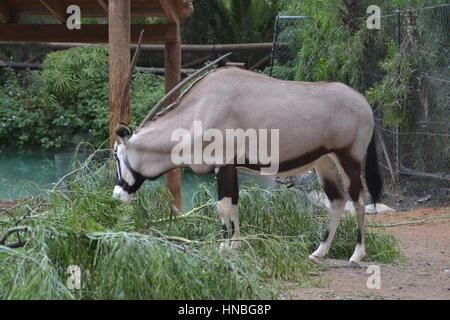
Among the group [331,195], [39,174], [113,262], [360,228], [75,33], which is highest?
[75,33]

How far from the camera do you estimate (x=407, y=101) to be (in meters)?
9.50

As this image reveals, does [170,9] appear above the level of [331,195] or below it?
above

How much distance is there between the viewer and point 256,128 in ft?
18.0

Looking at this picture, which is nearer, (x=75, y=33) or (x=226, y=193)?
(x=226, y=193)

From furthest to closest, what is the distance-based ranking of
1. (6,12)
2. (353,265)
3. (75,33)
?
(6,12) → (75,33) → (353,265)

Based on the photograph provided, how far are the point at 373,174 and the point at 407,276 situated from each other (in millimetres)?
1110

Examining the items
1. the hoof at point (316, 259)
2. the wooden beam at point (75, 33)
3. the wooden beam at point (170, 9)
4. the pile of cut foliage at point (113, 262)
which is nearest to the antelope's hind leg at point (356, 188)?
the hoof at point (316, 259)

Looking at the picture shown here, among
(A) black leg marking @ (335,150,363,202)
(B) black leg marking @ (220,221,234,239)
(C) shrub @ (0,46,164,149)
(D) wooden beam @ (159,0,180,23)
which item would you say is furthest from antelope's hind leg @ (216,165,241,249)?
(C) shrub @ (0,46,164,149)

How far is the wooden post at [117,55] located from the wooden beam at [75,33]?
195 cm

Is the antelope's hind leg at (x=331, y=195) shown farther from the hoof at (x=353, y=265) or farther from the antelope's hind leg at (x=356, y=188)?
the hoof at (x=353, y=265)

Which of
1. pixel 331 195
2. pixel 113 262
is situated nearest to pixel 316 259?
pixel 331 195

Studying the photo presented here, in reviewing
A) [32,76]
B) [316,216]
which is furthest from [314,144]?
[32,76]

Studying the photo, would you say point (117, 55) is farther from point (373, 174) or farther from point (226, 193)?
point (373, 174)
